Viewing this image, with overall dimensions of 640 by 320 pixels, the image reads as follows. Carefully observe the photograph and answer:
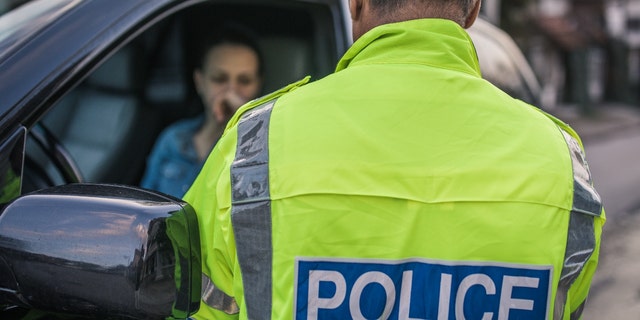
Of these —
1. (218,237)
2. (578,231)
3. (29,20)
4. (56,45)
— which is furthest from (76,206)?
(578,231)

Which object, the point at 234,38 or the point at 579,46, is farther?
the point at 579,46

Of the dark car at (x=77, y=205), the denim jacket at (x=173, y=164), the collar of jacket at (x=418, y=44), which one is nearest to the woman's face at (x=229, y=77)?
the denim jacket at (x=173, y=164)

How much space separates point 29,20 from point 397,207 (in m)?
0.90

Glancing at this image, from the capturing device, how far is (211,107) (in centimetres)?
299

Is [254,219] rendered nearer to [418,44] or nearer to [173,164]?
[418,44]

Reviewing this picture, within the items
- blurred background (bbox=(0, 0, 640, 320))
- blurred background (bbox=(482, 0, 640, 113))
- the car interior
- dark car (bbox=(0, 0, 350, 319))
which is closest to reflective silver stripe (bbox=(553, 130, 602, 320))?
dark car (bbox=(0, 0, 350, 319))

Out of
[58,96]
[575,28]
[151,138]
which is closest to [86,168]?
[151,138]

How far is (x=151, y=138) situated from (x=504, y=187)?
224 centimetres

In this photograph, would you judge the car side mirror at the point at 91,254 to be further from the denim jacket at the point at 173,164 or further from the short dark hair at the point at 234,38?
the short dark hair at the point at 234,38

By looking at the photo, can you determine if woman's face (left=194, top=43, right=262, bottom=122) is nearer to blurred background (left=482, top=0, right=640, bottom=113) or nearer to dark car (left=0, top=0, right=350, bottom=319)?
dark car (left=0, top=0, right=350, bottom=319)

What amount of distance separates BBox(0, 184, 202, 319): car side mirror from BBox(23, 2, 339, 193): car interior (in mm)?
1339

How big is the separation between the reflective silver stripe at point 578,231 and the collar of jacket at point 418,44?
0.26 m

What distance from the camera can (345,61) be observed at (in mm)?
1408

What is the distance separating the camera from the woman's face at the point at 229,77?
291 cm
